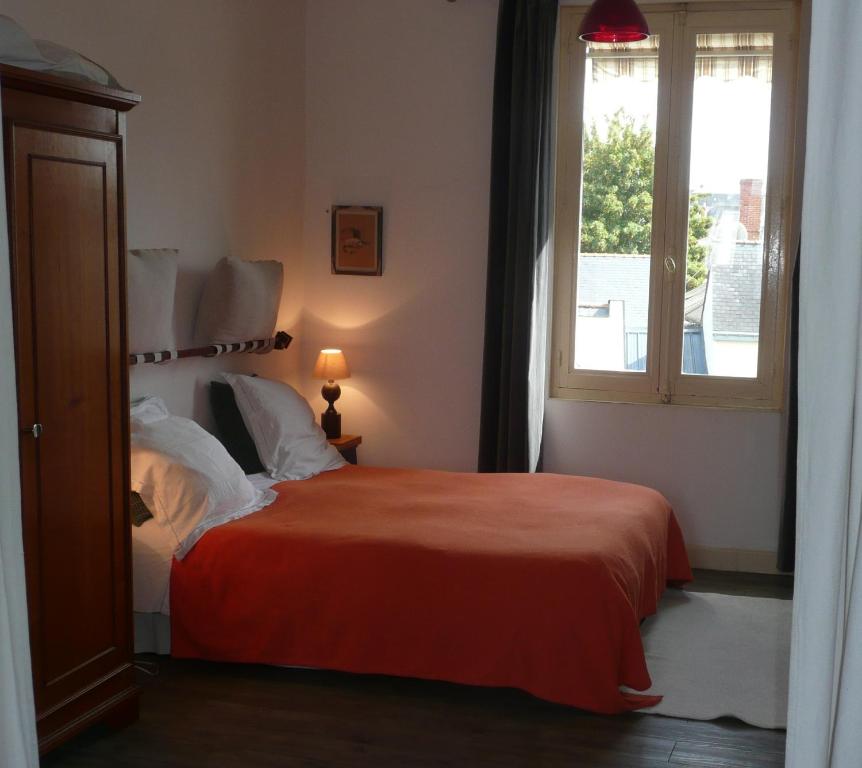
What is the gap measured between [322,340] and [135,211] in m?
1.77

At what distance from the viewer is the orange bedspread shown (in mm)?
3387

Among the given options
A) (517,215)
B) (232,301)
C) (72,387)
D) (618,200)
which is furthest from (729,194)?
(72,387)

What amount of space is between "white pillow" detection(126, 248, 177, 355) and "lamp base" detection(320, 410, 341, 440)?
4.65 ft

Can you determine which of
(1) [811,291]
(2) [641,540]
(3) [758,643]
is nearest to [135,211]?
(2) [641,540]

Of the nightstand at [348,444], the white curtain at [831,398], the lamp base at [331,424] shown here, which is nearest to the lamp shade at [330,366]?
the lamp base at [331,424]

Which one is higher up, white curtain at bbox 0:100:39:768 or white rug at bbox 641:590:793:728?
white curtain at bbox 0:100:39:768

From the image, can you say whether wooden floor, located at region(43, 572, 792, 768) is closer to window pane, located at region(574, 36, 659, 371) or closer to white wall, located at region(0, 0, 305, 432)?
white wall, located at region(0, 0, 305, 432)

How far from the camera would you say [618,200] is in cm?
535

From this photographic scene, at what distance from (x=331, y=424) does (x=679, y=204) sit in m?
2.09

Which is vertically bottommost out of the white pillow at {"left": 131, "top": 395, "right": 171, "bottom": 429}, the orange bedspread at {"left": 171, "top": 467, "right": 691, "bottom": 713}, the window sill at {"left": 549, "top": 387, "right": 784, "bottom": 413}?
the orange bedspread at {"left": 171, "top": 467, "right": 691, "bottom": 713}

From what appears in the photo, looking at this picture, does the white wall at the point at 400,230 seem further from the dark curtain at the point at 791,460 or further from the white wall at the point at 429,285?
the dark curtain at the point at 791,460

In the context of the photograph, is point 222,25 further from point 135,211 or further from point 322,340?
point 322,340

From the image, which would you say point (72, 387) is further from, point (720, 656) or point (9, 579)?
point (720, 656)

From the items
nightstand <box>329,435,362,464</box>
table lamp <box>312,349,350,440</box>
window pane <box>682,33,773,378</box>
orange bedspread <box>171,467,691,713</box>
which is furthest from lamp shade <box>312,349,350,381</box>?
window pane <box>682,33,773,378</box>
